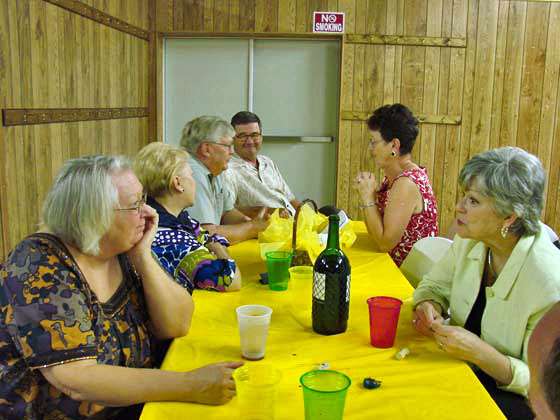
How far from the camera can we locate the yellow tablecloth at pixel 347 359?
1240 mm

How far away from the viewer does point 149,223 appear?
5.42ft

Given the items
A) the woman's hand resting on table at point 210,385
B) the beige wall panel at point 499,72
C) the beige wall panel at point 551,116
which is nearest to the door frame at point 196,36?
the beige wall panel at point 499,72

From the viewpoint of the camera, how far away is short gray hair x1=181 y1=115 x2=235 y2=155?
2928 millimetres

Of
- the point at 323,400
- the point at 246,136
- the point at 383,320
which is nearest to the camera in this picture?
the point at 323,400

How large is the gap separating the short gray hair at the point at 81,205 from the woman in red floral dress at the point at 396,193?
60.8 inches

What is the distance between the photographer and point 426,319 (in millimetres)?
1639

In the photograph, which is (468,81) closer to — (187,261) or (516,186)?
(516,186)

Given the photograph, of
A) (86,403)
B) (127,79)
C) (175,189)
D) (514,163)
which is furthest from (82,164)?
(127,79)

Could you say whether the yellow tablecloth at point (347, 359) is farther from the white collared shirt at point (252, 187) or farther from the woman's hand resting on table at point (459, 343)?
the white collared shirt at point (252, 187)

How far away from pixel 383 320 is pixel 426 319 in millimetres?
174

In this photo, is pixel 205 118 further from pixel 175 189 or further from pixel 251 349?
pixel 251 349

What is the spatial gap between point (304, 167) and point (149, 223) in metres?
3.65

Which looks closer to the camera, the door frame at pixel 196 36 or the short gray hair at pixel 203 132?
the short gray hair at pixel 203 132

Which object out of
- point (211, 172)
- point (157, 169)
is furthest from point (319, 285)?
point (211, 172)
